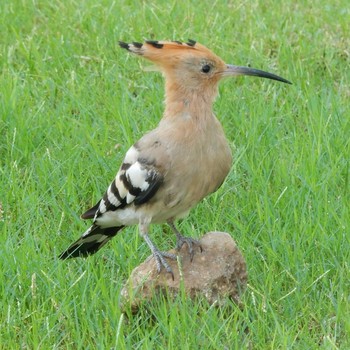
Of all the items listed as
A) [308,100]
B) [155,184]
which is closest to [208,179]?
[155,184]

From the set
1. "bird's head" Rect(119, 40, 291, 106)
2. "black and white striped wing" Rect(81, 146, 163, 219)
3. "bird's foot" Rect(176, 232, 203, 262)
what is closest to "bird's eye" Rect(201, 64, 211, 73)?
"bird's head" Rect(119, 40, 291, 106)

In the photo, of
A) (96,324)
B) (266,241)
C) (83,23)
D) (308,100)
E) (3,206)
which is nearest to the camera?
(96,324)

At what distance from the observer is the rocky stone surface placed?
363 cm

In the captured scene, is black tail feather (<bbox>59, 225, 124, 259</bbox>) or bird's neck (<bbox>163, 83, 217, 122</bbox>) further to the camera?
Answer: black tail feather (<bbox>59, 225, 124, 259</bbox>)

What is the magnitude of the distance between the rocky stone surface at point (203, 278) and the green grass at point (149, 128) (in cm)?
6

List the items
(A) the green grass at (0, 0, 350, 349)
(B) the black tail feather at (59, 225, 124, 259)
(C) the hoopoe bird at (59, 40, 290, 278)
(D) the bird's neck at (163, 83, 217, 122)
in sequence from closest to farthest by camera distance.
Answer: (A) the green grass at (0, 0, 350, 349) < (C) the hoopoe bird at (59, 40, 290, 278) < (D) the bird's neck at (163, 83, 217, 122) < (B) the black tail feather at (59, 225, 124, 259)

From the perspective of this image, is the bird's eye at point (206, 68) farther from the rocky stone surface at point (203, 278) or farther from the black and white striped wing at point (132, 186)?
the rocky stone surface at point (203, 278)

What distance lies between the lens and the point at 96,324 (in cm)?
361

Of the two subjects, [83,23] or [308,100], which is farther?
[83,23]

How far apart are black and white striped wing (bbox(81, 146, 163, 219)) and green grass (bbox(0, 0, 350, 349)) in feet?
0.77

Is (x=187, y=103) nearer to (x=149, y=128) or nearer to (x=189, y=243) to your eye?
(x=189, y=243)

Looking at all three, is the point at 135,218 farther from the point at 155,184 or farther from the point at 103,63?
the point at 103,63

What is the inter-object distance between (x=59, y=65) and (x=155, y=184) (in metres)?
2.23

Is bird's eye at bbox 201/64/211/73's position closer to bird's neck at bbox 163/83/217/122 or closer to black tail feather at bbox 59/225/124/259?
bird's neck at bbox 163/83/217/122
